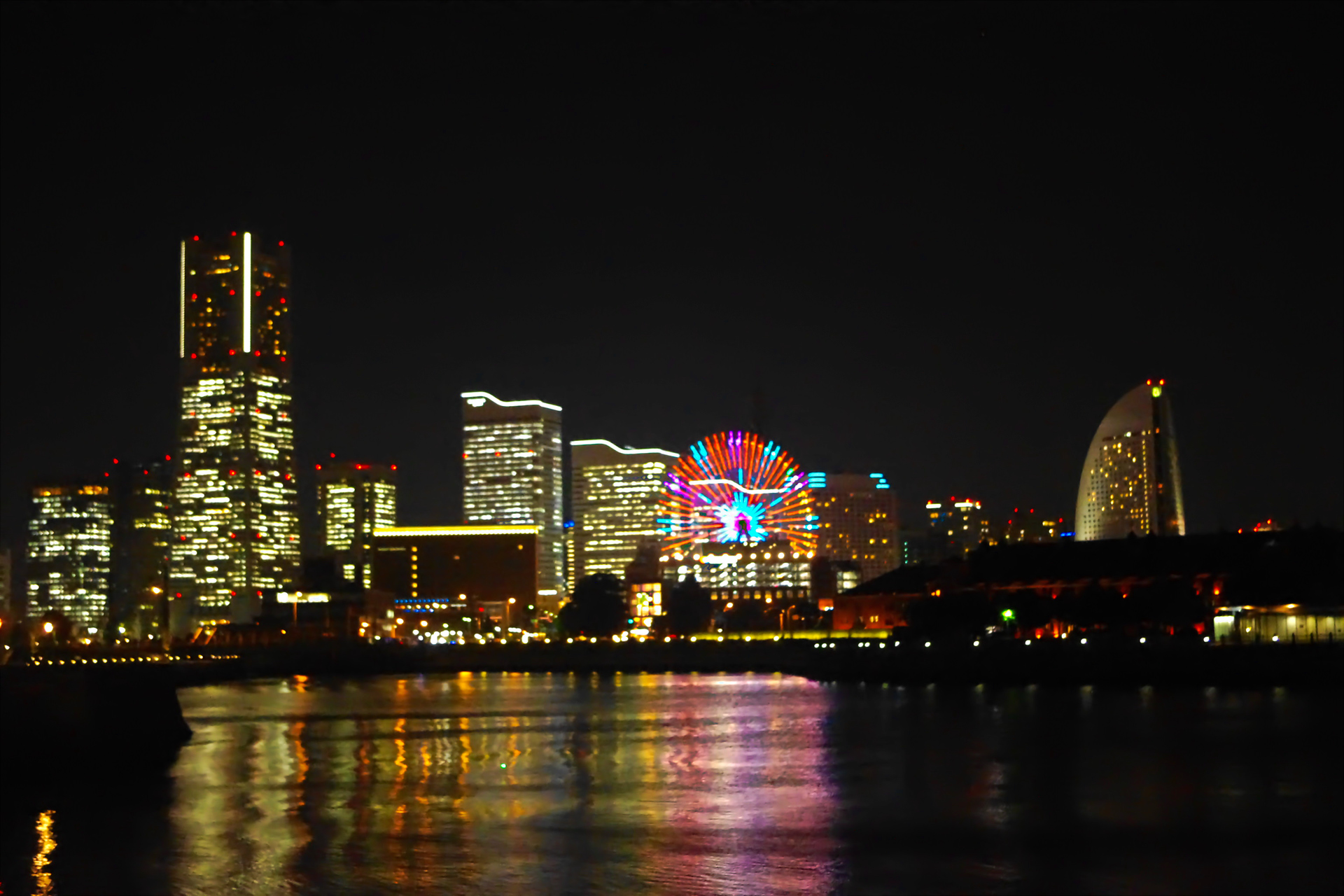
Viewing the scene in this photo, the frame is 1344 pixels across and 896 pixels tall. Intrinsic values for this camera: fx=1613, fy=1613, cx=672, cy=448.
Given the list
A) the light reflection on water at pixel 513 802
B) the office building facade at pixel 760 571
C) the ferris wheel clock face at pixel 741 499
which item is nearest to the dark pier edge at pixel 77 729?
the light reflection on water at pixel 513 802

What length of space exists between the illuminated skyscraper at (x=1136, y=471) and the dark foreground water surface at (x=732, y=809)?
427 feet

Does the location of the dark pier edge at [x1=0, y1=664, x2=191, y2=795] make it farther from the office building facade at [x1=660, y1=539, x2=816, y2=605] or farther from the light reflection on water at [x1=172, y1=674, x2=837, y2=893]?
the office building facade at [x1=660, y1=539, x2=816, y2=605]

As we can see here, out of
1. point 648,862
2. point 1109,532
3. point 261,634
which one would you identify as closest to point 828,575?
point 1109,532

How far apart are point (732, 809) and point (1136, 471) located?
161 meters

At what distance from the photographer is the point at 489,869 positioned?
21.9 m

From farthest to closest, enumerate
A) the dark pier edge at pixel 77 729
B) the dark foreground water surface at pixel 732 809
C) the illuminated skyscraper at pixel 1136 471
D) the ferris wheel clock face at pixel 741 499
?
the illuminated skyscraper at pixel 1136 471, the ferris wheel clock face at pixel 741 499, the dark pier edge at pixel 77 729, the dark foreground water surface at pixel 732 809

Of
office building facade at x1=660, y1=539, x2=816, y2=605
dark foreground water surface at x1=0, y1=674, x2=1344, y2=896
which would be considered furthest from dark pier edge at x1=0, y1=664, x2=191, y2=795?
office building facade at x1=660, y1=539, x2=816, y2=605

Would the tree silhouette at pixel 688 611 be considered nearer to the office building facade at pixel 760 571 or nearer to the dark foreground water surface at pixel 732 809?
the office building facade at pixel 760 571

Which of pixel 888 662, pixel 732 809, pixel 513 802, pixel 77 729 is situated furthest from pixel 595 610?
pixel 732 809

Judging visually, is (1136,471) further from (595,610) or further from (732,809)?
(732,809)

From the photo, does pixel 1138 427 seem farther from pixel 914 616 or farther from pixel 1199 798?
pixel 1199 798

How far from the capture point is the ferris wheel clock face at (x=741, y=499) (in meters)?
132

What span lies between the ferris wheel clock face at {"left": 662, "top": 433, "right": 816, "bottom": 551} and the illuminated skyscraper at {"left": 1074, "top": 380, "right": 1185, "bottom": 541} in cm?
5577

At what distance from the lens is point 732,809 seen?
27.8 m
